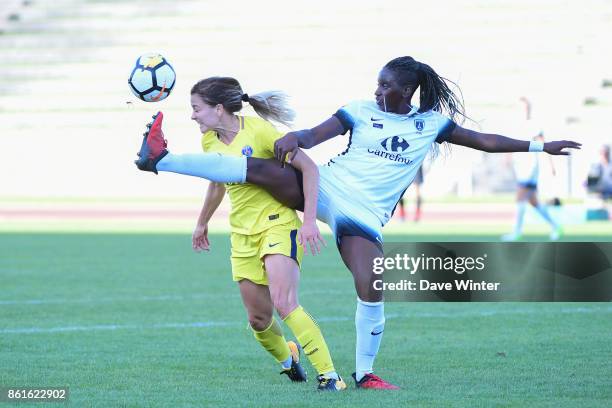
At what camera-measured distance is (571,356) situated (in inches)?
297

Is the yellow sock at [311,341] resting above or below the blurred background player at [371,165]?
below

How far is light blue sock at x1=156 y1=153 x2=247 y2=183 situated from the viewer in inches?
239

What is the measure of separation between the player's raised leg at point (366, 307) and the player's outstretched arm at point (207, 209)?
3.04ft

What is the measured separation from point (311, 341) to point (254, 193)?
2.94 feet

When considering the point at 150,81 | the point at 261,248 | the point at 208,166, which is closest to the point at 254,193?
the point at 261,248

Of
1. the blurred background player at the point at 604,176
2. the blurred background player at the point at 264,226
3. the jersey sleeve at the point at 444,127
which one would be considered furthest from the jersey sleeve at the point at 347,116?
the blurred background player at the point at 604,176

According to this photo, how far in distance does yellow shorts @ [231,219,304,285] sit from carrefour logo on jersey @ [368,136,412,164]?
2.03 feet

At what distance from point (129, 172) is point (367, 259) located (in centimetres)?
2859

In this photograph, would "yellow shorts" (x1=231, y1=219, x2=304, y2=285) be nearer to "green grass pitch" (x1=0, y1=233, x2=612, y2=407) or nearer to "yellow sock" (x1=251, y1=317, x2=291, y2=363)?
"yellow sock" (x1=251, y1=317, x2=291, y2=363)

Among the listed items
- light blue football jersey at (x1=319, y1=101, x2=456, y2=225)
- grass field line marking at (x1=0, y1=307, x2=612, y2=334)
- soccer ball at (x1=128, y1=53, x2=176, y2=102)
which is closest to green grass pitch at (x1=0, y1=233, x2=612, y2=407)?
grass field line marking at (x1=0, y1=307, x2=612, y2=334)

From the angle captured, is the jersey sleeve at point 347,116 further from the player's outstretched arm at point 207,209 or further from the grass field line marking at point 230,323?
the grass field line marking at point 230,323

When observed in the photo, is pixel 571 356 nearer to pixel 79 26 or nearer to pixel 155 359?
pixel 155 359

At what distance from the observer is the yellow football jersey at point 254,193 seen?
6.42 meters

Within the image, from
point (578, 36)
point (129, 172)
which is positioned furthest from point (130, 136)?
point (578, 36)
